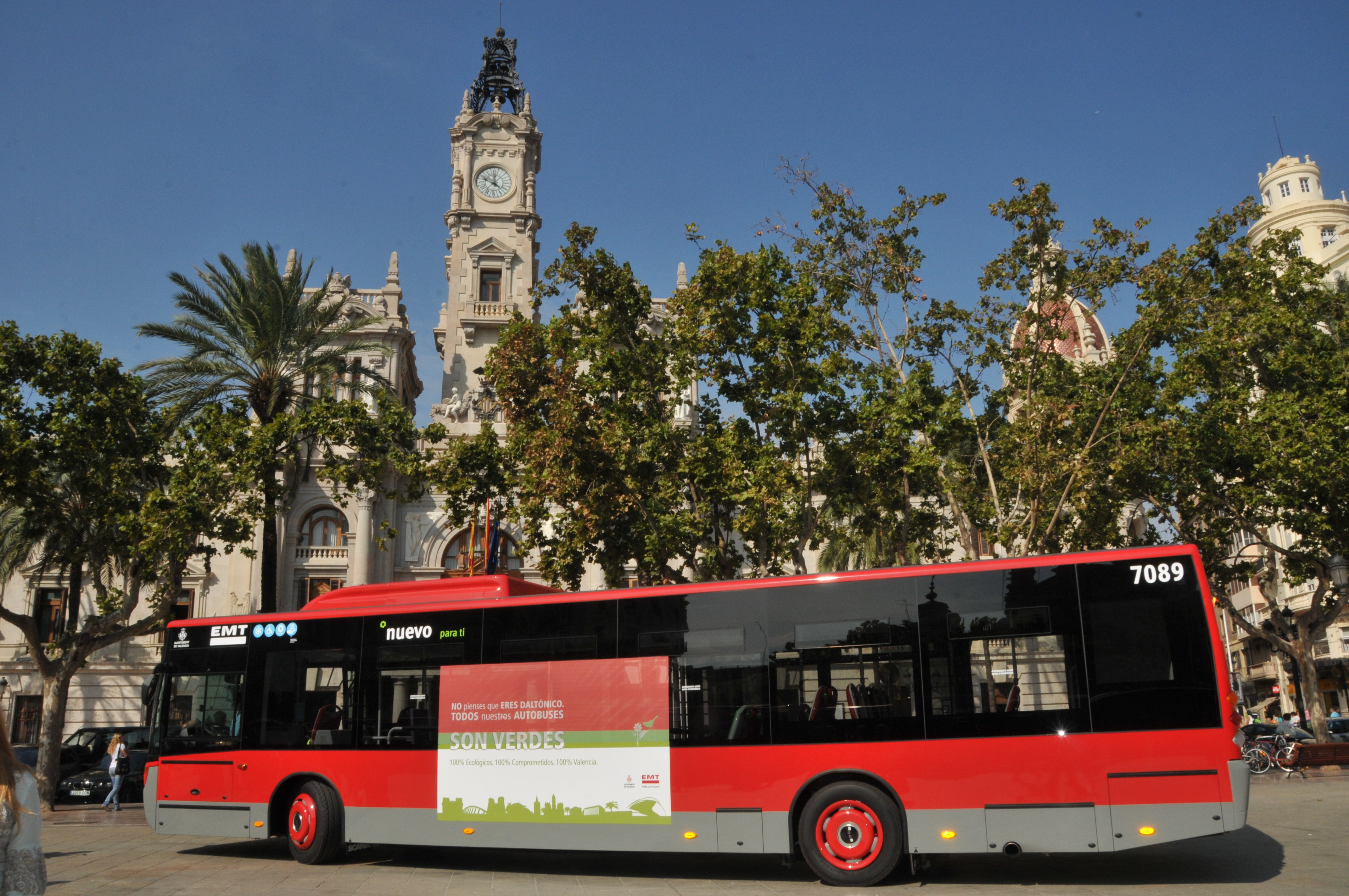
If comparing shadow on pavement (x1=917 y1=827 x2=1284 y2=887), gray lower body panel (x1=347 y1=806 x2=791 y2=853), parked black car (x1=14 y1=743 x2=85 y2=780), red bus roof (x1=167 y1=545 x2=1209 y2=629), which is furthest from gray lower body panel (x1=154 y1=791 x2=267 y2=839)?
parked black car (x1=14 y1=743 x2=85 y2=780)

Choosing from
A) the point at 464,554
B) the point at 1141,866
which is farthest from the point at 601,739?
the point at 464,554

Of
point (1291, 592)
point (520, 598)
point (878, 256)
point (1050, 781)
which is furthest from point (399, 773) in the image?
point (1291, 592)

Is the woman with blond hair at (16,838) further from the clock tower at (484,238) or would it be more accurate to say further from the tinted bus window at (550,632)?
the clock tower at (484,238)

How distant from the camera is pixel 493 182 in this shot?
46.2 m

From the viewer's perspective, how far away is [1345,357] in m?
23.0

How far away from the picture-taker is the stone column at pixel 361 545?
35.9 meters

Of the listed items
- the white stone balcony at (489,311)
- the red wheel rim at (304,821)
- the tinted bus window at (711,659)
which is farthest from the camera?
the white stone balcony at (489,311)

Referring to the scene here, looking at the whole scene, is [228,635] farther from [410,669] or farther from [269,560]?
[269,560]

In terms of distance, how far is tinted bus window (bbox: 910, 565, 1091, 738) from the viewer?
30.8 ft

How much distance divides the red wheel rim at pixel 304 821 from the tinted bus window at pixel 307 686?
656 millimetres

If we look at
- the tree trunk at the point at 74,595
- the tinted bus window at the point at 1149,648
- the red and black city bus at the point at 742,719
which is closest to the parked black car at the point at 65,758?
the tree trunk at the point at 74,595

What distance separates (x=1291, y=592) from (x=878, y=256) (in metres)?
31.3

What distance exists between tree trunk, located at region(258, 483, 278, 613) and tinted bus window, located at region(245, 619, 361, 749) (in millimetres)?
8636

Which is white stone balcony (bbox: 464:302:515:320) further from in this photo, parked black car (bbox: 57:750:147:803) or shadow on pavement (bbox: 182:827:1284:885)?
shadow on pavement (bbox: 182:827:1284:885)
